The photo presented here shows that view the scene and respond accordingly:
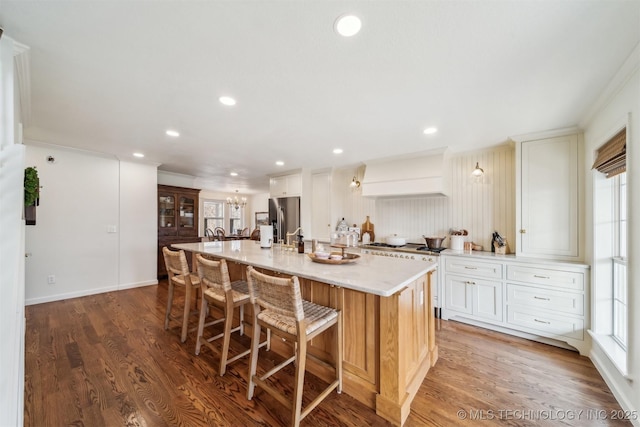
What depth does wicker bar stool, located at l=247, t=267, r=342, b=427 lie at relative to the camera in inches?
54.8

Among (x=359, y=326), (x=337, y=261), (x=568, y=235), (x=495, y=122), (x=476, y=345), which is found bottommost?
(x=476, y=345)

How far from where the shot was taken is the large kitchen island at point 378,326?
4.92ft

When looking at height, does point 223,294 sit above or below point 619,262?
below

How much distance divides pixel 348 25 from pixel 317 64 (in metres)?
0.37

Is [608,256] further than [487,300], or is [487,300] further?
[487,300]

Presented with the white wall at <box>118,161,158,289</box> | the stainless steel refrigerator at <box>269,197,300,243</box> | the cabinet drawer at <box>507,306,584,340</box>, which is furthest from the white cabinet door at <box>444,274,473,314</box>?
the white wall at <box>118,161,158,289</box>

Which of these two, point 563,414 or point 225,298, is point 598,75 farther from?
point 225,298

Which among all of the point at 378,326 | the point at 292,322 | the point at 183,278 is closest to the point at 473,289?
the point at 378,326

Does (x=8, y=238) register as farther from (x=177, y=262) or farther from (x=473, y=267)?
(x=473, y=267)

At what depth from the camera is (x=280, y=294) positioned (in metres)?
1.43

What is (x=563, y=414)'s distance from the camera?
1.59 meters

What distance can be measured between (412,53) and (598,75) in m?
1.42

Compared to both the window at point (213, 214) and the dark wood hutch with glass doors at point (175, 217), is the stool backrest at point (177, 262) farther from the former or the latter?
the window at point (213, 214)

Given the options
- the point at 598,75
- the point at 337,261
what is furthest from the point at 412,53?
the point at 337,261
